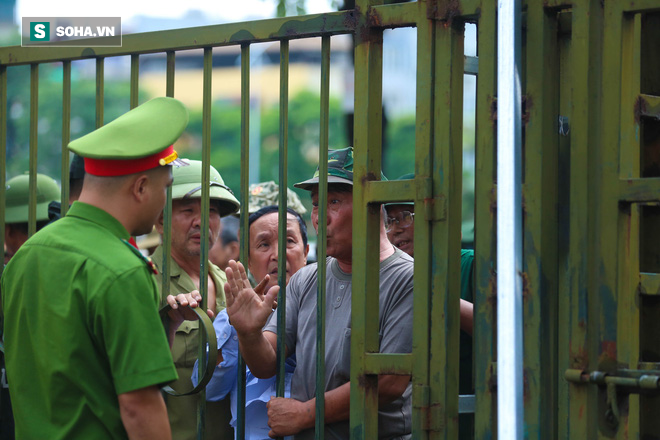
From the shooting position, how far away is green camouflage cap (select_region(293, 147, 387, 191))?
3439mm

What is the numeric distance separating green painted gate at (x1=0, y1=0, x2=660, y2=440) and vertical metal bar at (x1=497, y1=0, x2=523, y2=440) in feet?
1.30

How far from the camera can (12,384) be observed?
2.46 m

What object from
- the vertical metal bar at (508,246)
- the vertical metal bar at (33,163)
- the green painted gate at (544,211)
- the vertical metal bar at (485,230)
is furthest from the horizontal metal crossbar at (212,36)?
the vertical metal bar at (508,246)

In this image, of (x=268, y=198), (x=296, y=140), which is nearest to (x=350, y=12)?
(x=268, y=198)

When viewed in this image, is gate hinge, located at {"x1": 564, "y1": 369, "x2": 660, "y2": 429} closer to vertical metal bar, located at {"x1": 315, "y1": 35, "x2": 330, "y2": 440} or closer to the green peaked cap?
vertical metal bar, located at {"x1": 315, "y1": 35, "x2": 330, "y2": 440}

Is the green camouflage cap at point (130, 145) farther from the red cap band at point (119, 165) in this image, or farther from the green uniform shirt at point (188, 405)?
the green uniform shirt at point (188, 405)

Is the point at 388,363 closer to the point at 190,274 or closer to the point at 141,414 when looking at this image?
the point at 141,414

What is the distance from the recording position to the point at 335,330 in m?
3.31

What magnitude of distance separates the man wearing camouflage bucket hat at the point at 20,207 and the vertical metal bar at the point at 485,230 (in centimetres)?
268

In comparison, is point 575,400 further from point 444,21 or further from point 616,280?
point 444,21

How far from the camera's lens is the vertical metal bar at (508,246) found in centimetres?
210

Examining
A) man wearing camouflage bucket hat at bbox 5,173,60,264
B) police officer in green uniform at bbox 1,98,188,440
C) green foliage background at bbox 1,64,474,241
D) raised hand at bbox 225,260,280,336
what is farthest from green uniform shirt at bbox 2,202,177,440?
green foliage background at bbox 1,64,474,241

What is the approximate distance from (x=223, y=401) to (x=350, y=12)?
69.1 inches

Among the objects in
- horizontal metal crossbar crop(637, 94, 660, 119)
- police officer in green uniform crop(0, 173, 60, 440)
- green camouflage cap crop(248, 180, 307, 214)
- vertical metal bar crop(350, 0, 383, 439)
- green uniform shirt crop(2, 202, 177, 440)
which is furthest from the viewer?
green camouflage cap crop(248, 180, 307, 214)
